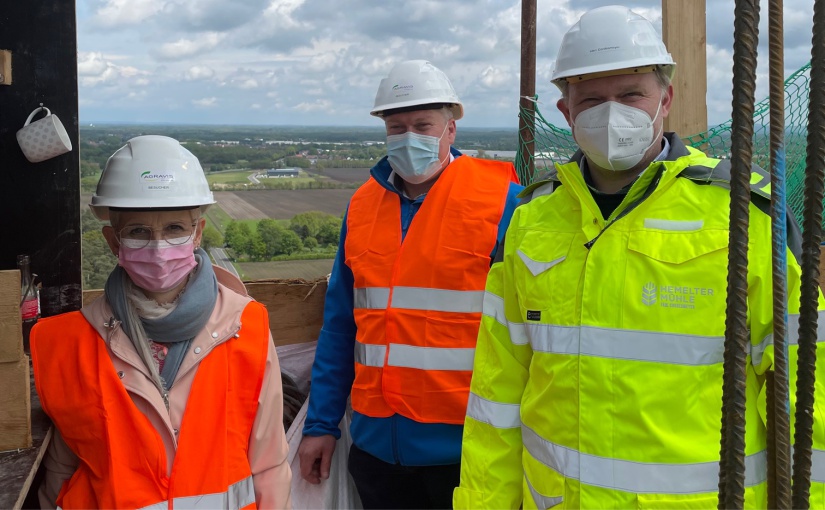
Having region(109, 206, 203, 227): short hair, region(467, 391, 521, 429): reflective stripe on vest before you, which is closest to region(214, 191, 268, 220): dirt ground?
region(109, 206, 203, 227): short hair

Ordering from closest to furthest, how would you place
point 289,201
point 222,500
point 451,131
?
point 222,500 < point 451,131 < point 289,201

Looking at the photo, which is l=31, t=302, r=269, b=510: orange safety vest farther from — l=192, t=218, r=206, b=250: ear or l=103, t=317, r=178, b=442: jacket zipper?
l=192, t=218, r=206, b=250: ear

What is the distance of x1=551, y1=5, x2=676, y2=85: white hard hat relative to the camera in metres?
1.98

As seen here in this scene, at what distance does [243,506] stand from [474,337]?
3.60ft

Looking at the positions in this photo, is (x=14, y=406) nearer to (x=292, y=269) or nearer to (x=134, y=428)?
(x=134, y=428)

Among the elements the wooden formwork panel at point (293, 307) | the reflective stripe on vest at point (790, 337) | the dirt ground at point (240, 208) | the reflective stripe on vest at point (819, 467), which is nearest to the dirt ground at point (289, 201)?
the dirt ground at point (240, 208)

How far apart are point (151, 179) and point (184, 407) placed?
0.74 m

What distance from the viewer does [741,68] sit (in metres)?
0.89

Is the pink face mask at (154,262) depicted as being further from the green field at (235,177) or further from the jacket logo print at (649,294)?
the jacket logo print at (649,294)

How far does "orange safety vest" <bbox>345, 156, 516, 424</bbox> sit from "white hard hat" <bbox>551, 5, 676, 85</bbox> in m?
0.94

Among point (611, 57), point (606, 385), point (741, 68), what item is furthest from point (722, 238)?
point (741, 68)

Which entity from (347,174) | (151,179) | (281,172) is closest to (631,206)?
(151,179)

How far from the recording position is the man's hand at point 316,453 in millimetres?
3170

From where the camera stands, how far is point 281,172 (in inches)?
180
